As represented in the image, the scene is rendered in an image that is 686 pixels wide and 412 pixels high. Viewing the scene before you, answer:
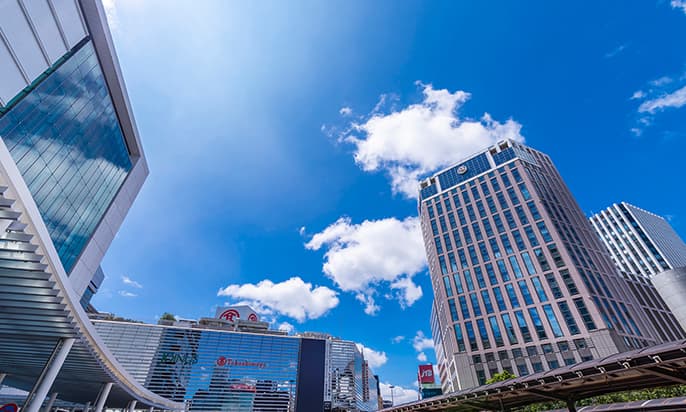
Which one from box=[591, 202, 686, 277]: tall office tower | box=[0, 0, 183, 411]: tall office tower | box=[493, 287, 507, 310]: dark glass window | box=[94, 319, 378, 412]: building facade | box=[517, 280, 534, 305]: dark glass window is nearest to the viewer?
box=[0, 0, 183, 411]: tall office tower

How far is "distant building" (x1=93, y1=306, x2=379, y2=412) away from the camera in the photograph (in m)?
96.1

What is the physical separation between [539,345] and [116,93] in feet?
238

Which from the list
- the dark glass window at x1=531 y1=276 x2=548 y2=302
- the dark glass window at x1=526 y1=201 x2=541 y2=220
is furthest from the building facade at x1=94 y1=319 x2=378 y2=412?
the dark glass window at x1=526 y1=201 x2=541 y2=220

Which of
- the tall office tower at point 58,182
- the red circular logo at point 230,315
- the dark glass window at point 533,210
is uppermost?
the red circular logo at point 230,315

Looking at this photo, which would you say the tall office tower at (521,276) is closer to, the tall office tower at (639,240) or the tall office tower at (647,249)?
the tall office tower at (647,249)

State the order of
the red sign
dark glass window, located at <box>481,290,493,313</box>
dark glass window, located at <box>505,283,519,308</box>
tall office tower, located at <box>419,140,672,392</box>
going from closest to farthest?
tall office tower, located at <box>419,140,672,392</box>
dark glass window, located at <box>505,283,519,308</box>
dark glass window, located at <box>481,290,493,313</box>
the red sign

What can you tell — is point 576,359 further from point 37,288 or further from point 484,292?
point 37,288

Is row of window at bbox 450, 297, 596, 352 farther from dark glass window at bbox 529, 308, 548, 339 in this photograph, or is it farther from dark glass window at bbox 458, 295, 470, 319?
dark glass window at bbox 458, 295, 470, 319

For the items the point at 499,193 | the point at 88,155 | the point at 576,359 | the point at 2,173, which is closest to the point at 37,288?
the point at 2,173

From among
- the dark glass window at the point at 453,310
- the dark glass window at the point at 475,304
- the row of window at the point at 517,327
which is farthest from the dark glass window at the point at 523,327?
the dark glass window at the point at 453,310

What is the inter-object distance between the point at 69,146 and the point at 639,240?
153 m

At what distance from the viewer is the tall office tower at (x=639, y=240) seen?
100938mm

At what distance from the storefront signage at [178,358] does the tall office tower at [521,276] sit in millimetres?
81624

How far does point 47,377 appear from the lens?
14.3 meters
